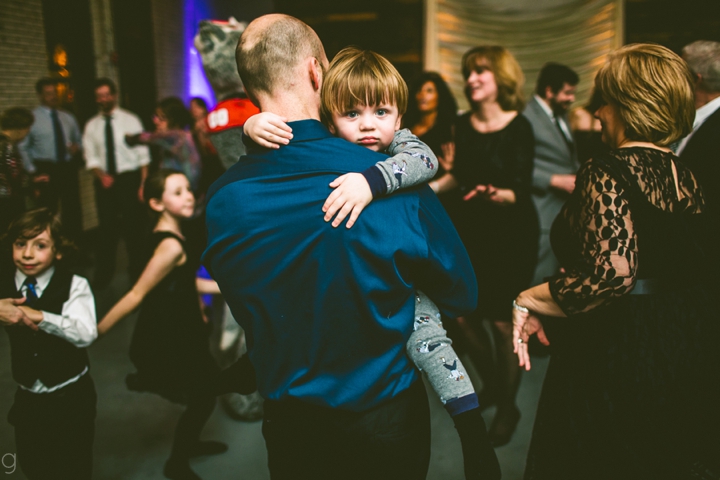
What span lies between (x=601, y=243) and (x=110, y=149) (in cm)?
536

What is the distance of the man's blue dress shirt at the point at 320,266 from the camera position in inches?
44.4

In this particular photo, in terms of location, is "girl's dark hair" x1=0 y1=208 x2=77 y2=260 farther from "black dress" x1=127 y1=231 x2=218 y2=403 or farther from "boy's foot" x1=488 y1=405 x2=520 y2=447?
"boy's foot" x1=488 y1=405 x2=520 y2=447

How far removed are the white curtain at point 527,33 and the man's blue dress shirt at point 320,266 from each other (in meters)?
5.37

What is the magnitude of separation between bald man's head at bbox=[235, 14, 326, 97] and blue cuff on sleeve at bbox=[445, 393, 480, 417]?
860 mm

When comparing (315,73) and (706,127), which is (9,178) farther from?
(706,127)

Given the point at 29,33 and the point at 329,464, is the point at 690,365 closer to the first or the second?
the point at 329,464

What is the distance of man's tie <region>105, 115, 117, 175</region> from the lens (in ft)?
18.3

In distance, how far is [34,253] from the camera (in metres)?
1.94

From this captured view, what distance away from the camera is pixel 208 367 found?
2428 mm

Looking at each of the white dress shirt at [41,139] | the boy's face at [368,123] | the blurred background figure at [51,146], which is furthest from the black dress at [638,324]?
the white dress shirt at [41,139]

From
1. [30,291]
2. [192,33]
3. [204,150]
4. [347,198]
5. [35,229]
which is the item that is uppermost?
[192,33]

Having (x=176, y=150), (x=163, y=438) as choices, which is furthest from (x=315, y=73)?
(x=176, y=150)

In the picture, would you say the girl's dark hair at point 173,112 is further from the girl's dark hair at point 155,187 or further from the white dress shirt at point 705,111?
the white dress shirt at point 705,111

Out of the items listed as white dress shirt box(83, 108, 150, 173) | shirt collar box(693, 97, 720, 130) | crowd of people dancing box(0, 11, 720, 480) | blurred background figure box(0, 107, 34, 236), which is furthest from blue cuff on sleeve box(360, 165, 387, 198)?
white dress shirt box(83, 108, 150, 173)
